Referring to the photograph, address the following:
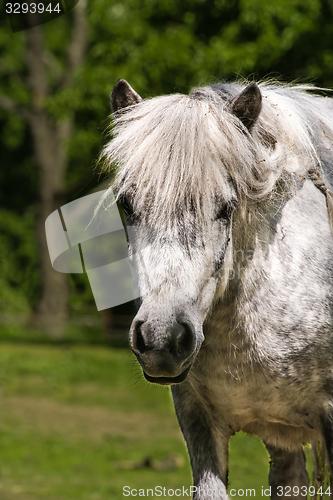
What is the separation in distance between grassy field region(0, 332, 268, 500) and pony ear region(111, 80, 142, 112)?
39.8 inches

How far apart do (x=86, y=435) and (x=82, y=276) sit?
1.80 m

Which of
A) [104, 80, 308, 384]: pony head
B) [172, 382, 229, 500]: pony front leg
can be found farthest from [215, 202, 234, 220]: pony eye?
[172, 382, 229, 500]: pony front leg

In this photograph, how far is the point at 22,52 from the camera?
26.3m

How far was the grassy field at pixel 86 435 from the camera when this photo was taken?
29.6ft

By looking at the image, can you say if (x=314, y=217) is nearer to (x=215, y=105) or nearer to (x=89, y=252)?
(x=215, y=105)

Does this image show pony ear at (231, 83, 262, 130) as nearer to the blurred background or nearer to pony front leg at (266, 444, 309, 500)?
the blurred background

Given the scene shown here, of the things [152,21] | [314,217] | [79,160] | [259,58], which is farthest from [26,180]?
[314,217]

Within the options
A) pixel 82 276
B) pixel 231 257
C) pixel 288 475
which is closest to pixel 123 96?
pixel 231 257

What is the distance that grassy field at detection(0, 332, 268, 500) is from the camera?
9.03 meters

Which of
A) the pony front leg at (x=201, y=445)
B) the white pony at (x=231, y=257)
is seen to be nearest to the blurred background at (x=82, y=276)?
the pony front leg at (x=201, y=445)

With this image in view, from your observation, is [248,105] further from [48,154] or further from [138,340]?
[48,154]

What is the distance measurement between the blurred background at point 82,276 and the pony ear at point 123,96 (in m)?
0.29

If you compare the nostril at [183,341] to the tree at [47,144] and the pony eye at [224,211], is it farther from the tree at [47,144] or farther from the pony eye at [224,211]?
the tree at [47,144]

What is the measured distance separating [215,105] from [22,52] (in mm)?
22818
